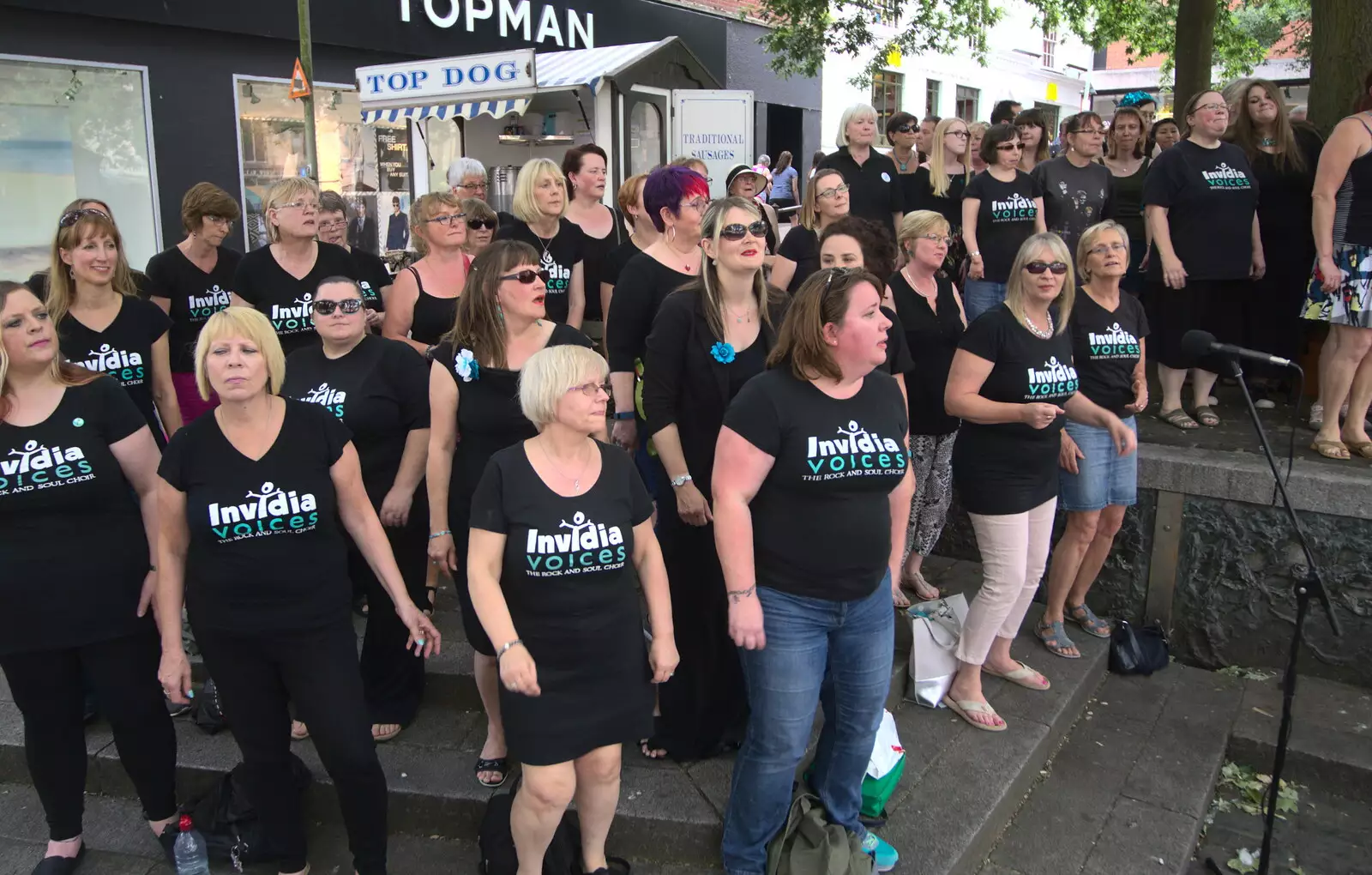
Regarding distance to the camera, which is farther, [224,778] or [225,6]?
[225,6]

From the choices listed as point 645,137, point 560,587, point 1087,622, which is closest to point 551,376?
point 560,587

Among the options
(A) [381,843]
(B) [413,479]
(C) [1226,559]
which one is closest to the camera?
(A) [381,843]

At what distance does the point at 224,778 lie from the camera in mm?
3520

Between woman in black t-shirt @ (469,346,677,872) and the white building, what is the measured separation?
1743cm

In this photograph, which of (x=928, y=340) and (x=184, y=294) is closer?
(x=928, y=340)

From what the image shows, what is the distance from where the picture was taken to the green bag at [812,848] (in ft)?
9.78

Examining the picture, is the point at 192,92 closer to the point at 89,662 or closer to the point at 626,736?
the point at 89,662

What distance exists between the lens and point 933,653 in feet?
13.5

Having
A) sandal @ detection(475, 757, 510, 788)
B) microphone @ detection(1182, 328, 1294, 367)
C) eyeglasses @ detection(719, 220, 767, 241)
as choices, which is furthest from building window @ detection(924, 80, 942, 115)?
sandal @ detection(475, 757, 510, 788)

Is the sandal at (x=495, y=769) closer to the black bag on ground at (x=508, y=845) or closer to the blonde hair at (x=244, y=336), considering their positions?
the black bag on ground at (x=508, y=845)

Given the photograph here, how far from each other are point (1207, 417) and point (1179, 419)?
0.18m

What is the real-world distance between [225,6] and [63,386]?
10.7 meters

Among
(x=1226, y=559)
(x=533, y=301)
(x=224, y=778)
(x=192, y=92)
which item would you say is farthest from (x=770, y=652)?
(x=192, y=92)

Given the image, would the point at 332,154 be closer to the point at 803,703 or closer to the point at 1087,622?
the point at 1087,622
